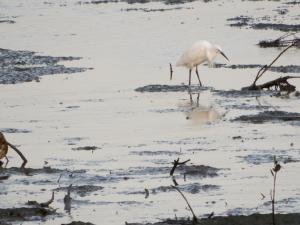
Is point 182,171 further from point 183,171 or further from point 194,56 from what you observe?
point 194,56

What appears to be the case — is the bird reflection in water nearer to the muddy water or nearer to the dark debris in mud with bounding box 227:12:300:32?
the muddy water

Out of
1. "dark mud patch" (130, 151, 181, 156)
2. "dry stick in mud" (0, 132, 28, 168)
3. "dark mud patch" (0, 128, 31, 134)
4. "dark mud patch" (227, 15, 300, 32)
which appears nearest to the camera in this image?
"dry stick in mud" (0, 132, 28, 168)

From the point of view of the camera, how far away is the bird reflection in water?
15.5 metres

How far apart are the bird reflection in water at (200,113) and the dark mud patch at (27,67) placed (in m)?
4.55

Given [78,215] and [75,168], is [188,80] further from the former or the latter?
[78,215]

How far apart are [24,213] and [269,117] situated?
613 cm

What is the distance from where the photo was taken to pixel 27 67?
22.1 metres

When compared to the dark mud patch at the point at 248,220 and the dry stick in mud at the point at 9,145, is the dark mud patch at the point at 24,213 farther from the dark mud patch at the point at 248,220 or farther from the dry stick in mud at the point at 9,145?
the dry stick in mud at the point at 9,145

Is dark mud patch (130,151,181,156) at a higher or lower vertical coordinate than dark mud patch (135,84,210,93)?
higher

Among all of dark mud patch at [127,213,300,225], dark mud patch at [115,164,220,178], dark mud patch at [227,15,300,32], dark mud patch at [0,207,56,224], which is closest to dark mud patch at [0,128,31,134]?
dark mud patch at [115,164,220,178]

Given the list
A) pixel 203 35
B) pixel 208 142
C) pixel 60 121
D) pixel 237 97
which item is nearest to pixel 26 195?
pixel 208 142

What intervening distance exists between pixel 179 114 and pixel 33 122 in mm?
2251

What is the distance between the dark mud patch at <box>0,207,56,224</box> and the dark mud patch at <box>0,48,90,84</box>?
10.5 m

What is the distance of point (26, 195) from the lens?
10719 mm
